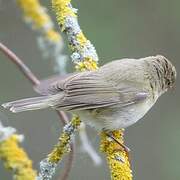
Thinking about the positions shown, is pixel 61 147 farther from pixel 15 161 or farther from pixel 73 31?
pixel 73 31

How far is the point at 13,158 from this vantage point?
285 cm

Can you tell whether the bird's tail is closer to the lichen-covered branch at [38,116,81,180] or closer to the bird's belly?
the bird's belly

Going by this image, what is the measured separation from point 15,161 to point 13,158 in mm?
16

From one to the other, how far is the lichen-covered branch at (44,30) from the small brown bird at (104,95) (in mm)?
122

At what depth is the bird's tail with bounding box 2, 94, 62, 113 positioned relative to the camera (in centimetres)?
359

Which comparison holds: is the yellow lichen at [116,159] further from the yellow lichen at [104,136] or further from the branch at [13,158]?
the branch at [13,158]

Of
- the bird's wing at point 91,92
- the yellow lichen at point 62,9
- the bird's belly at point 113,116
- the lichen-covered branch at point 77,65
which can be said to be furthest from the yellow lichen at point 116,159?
the yellow lichen at point 62,9

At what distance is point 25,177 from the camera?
9.27ft

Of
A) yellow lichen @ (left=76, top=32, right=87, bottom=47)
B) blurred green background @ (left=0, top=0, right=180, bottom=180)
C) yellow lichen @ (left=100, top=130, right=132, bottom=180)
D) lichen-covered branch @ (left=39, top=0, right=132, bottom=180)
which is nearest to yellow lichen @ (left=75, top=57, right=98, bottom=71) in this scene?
lichen-covered branch @ (left=39, top=0, right=132, bottom=180)

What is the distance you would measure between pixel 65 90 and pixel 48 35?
0.33 m

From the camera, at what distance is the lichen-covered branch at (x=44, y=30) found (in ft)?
12.6

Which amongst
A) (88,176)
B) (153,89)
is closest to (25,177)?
(153,89)

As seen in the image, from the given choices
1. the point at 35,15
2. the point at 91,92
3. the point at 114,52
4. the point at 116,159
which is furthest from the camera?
the point at 114,52

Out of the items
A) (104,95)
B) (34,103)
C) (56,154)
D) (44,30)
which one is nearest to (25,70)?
(34,103)
